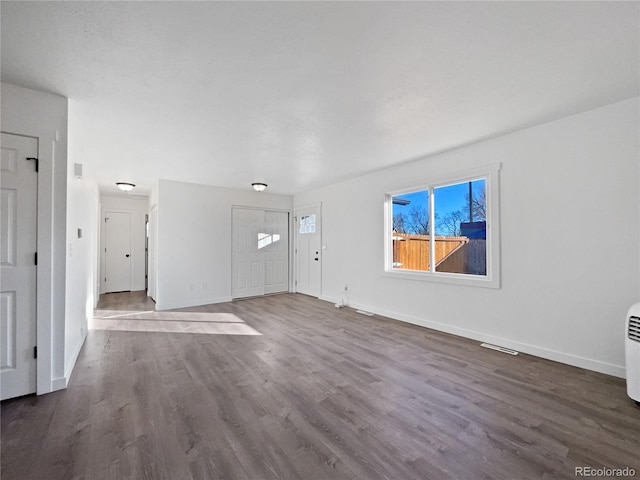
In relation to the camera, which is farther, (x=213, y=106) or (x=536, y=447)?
(x=213, y=106)

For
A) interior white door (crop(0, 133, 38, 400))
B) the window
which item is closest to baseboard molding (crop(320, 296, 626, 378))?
the window

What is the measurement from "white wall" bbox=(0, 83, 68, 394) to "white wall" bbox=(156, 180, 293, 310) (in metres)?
3.03

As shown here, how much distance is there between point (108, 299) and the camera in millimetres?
6488

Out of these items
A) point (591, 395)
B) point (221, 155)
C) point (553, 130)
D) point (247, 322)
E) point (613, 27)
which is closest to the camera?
point (613, 27)

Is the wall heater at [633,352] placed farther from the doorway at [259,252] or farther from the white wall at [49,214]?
the doorway at [259,252]

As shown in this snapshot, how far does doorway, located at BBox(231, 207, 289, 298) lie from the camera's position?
6.45m

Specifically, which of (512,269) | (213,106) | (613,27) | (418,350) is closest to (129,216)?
(213,106)

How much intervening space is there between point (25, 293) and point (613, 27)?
4.61 metres

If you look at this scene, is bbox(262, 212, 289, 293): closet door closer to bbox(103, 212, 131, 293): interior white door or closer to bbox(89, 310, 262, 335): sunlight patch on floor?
bbox(89, 310, 262, 335): sunlight patch on floor

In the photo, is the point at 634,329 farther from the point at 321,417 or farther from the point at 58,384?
the point at 58,384

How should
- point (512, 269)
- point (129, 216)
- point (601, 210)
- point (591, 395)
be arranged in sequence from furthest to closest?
point (129, 216) < point (512, 269) < point (601, 210) < point (591, 395)

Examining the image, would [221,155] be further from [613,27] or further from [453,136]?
[613,27]

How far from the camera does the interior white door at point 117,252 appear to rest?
7160 millimetres

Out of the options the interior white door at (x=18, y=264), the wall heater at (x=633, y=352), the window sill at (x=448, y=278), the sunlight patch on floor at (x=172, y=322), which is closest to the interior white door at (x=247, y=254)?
the sunlight patch on floor at (x=172, y=322)
